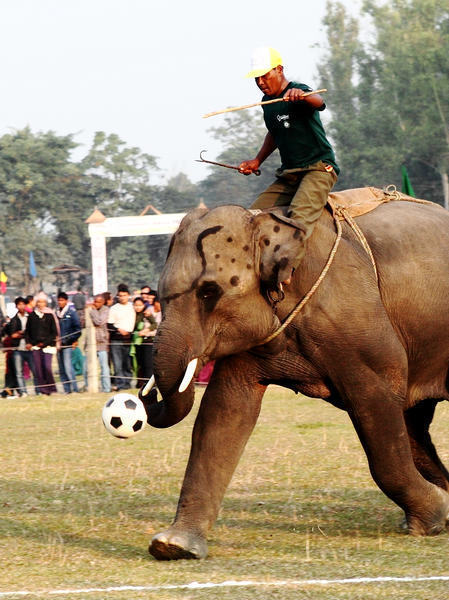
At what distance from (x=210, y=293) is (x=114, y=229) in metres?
44.4

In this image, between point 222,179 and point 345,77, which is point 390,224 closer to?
point 345,77

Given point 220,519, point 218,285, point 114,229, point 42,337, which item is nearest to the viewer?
point 218,285

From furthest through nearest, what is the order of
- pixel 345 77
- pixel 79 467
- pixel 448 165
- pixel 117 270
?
pixel 345 77, pixel 117 270, pixel 448 165, pixel 79 467

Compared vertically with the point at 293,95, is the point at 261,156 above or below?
below

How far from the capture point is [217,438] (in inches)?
288

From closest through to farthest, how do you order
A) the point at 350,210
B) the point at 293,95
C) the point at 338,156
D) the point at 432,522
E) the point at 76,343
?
1. the point at 293,95
2. the point at 432,522
3. the point at 350,210
4. the point at 76,343
5. the point at 338,156

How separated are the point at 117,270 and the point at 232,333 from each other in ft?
252

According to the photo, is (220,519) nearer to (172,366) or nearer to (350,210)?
(172,366)

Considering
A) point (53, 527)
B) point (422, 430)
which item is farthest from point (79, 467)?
point (422, 430)

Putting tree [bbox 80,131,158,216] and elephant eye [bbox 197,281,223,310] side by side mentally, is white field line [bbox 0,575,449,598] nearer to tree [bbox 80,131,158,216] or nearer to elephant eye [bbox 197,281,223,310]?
elephant eye [bbox 197,281,223,310]

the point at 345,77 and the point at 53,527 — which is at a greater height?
the point at 345,77

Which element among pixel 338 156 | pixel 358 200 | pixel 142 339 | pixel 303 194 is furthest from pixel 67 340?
pixel 338 156

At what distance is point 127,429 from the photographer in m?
6.94

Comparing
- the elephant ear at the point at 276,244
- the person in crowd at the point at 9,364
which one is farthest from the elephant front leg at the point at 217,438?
the person in crowd at the point at 9,364
